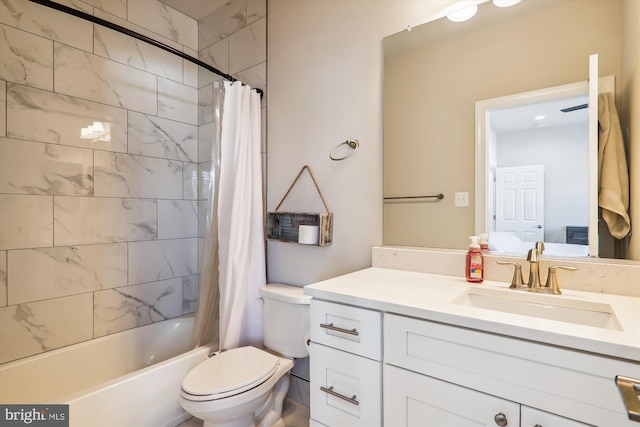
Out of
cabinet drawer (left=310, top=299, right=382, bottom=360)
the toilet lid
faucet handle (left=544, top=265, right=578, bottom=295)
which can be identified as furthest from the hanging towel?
the toilet lid

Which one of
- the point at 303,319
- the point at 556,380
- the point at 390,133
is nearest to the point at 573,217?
the point at 556,380

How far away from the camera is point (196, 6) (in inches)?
90.5

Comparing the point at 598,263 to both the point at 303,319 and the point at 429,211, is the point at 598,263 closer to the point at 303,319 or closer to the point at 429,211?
the point at 429,211

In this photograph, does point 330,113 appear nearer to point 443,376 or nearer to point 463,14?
point 463,14

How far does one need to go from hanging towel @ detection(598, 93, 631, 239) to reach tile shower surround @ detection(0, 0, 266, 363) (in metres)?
1.75

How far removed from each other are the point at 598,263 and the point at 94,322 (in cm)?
253

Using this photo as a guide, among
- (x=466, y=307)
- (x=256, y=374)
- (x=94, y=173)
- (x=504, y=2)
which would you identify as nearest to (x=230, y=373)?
(x=256, y=374)

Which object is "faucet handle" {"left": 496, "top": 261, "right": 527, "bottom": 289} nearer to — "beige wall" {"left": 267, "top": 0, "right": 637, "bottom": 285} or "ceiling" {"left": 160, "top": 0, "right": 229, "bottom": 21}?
"beige wall" {"left": 267, "top": 0, "right": 637, "bottom": 285}

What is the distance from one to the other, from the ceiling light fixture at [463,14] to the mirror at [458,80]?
0.07ft

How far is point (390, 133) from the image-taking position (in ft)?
5.07

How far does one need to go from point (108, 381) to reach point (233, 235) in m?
0.87

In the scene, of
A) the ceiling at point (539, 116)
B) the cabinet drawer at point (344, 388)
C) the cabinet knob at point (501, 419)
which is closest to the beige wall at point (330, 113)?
the ceiling at point (539, 116)

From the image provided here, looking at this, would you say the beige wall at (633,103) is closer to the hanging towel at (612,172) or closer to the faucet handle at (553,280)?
the hanging towel at (612,172)

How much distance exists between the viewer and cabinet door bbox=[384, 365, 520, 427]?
0.77 metres
